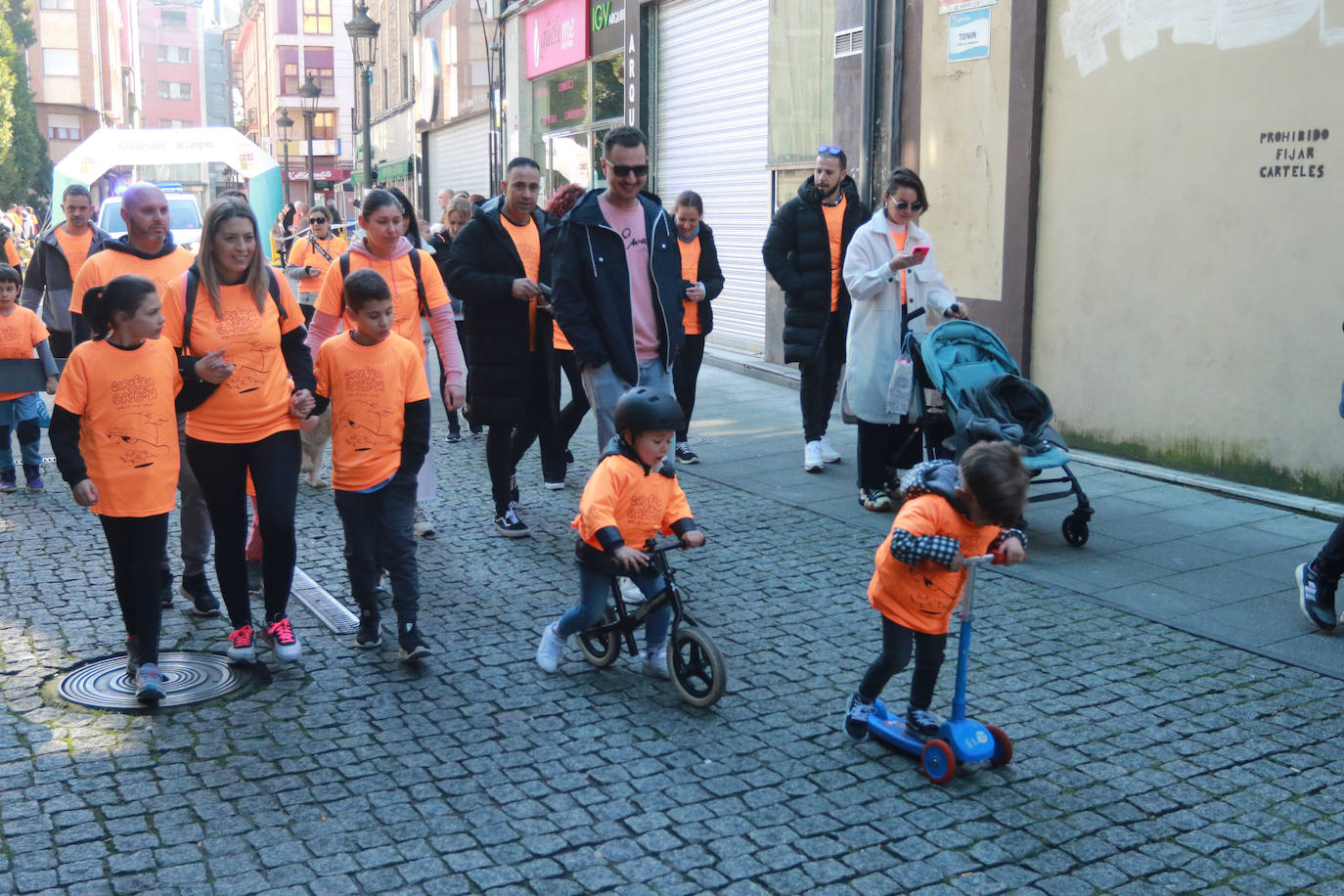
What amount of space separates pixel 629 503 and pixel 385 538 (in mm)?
1158

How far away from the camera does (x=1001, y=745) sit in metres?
4.18

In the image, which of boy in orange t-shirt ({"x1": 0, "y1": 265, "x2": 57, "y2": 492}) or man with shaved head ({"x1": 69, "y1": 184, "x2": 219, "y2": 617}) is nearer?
man with shaved head ({"x1": 69, "y1": 184, "x2": 219, "y2": 617})

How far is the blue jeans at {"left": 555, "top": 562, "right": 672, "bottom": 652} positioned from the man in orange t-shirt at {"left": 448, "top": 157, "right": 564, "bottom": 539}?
231cm

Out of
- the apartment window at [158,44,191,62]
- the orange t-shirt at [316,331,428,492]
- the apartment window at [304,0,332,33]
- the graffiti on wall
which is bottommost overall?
the orange t-shirt at [316,331,428,492]

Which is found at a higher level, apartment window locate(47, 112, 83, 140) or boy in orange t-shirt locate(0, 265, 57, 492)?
apartment window locate(47, 112, 83, 140)

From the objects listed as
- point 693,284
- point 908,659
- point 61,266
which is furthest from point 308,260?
point 908,659

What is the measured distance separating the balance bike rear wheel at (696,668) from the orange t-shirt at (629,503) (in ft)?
1.27

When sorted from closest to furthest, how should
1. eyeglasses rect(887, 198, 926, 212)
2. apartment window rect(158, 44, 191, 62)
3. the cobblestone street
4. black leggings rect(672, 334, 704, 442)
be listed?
1. the cobblestone street
2. eyeglasses rect(887, 198, 926, 212)
3. black leggings rect(672, 334, 704, 442)
4. apartment window rect(158, 44, 191, 62)

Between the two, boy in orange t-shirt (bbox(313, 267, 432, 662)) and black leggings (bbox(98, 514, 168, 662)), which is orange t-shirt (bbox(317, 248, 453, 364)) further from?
black leggings (bbox(98, 514, 168, 662))

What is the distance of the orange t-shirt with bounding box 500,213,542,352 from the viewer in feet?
23.8

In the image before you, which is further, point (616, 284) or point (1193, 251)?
point (1193, 251)

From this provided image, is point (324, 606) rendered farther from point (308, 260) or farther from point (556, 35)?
point (556, 35)

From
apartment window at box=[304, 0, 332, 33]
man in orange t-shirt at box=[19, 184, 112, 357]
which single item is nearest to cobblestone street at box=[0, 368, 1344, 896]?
man in orange t-shirt at box=[19, 184, 112, 357]

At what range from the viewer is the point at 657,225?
20.3ft
